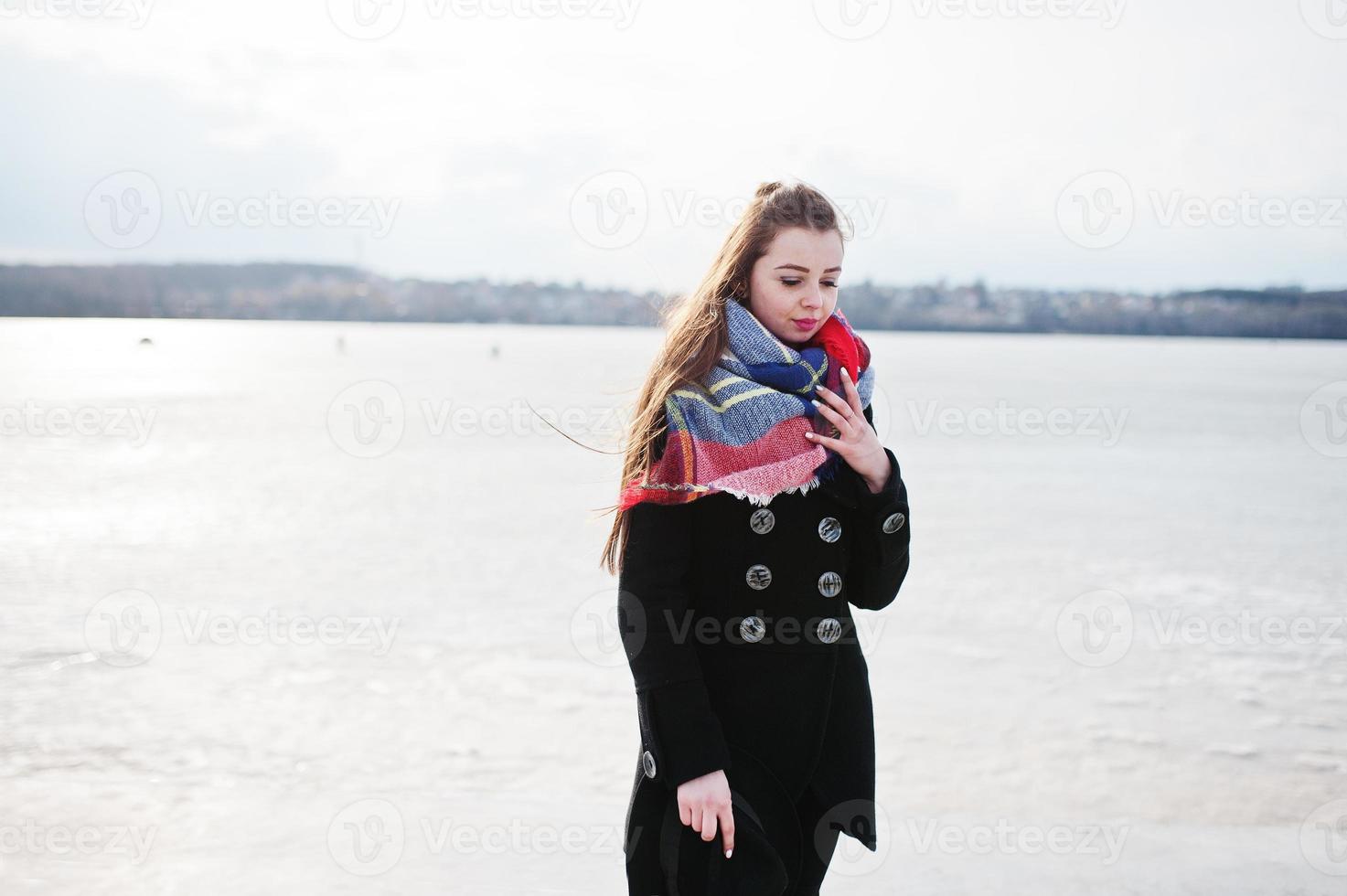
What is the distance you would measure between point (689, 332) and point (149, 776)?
12.2 feet

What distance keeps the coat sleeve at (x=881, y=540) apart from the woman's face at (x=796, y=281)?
0.77 ft

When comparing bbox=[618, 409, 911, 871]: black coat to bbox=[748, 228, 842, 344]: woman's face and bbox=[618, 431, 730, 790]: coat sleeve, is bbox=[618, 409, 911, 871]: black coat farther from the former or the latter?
bbox=[748, 228, 842, 344]: woman's face

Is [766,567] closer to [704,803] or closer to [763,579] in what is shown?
[763,579]

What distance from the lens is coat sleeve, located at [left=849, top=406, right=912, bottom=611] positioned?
7.06 ft

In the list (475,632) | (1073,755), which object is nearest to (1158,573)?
(1073,755)

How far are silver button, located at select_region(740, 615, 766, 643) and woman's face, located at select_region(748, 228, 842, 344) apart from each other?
53 centimetres

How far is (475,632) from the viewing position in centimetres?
728

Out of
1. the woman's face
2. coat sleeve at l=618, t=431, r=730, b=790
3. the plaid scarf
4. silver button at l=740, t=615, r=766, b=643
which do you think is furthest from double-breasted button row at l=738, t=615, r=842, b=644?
the woman's face

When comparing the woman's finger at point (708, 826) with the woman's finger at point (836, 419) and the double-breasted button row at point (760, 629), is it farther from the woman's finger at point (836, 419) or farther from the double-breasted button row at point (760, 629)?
the woman's finger at point (836, 419)

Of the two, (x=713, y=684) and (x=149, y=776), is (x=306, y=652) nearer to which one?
(x=149, y=776)

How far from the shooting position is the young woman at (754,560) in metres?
2.05

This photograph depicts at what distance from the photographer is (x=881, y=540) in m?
2.18

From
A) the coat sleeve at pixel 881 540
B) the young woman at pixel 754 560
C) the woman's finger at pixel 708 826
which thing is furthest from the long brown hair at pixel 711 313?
the woman's finger at pixel 708 826

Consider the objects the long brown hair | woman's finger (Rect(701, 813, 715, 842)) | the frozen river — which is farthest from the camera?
the frozen river
